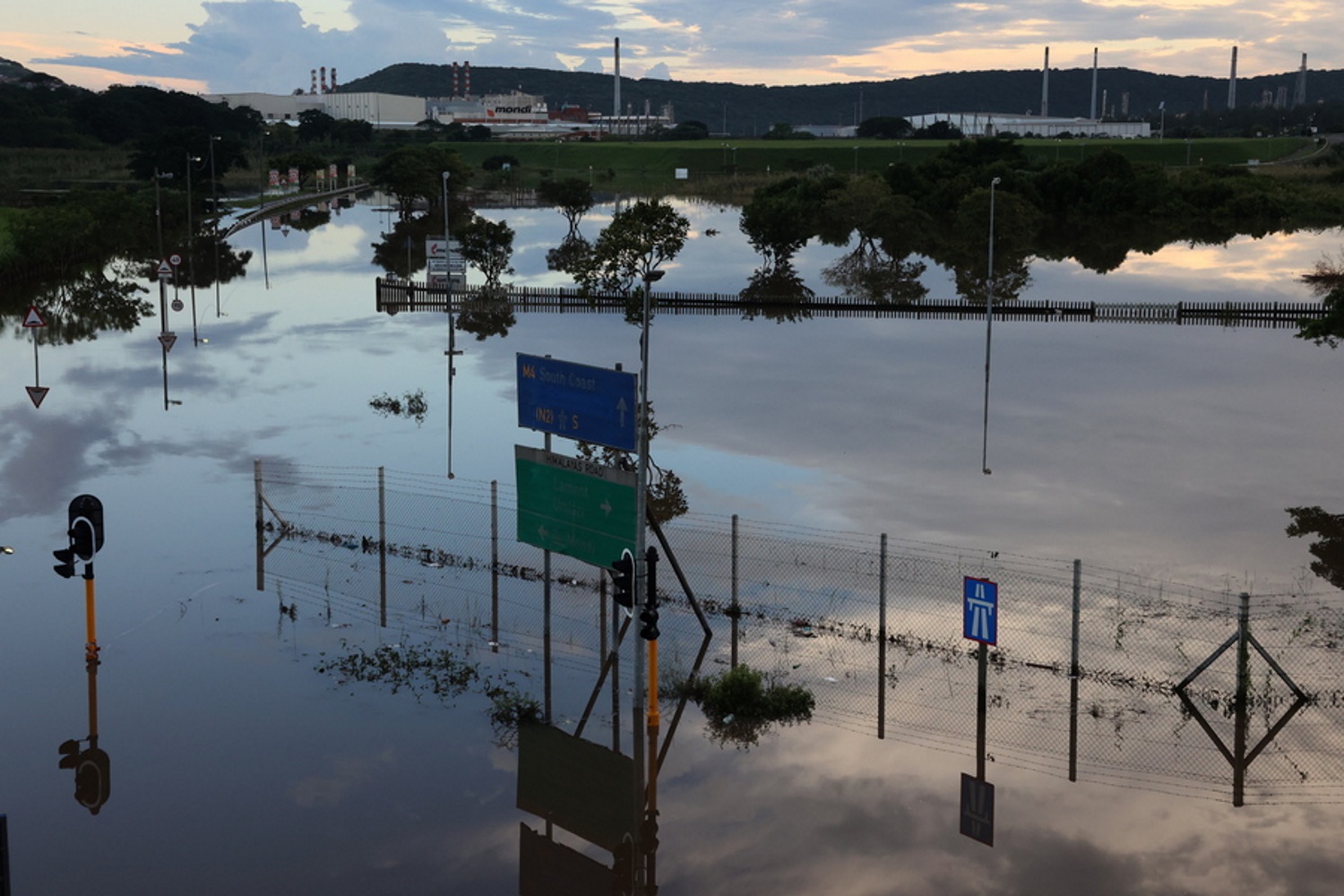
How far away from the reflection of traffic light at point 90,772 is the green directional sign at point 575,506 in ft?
24.6

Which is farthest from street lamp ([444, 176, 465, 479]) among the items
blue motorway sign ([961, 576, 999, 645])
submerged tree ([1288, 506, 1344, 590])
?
submerged tree ([1288, 506, 1344, 590])

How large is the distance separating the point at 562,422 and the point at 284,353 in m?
32.9

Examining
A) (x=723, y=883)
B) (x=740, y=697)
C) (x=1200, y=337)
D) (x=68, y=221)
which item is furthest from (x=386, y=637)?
(x=68, y=221)

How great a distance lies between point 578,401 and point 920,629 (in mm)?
7054

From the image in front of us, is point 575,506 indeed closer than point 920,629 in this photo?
Yes

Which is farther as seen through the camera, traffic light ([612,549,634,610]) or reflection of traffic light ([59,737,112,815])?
traffic light ([612,549,634,610])

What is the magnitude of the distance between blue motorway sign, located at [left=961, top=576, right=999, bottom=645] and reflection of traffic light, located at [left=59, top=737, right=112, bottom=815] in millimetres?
11935

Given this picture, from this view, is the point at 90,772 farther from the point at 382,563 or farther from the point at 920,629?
the point at 920,629

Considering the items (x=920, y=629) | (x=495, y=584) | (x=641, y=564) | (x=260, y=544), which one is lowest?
(x=920, y=629)

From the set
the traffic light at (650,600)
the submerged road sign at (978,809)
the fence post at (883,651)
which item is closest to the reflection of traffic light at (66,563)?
the traffic light at (650,600)

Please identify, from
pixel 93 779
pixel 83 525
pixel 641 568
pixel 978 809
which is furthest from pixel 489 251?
pixel 978 809

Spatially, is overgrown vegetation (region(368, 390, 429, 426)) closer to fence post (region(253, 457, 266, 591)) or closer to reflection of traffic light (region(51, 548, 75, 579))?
fence post (region(253, 457, 266, 591))

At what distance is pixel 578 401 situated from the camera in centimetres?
2298

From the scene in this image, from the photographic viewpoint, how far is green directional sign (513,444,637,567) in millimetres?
21875
